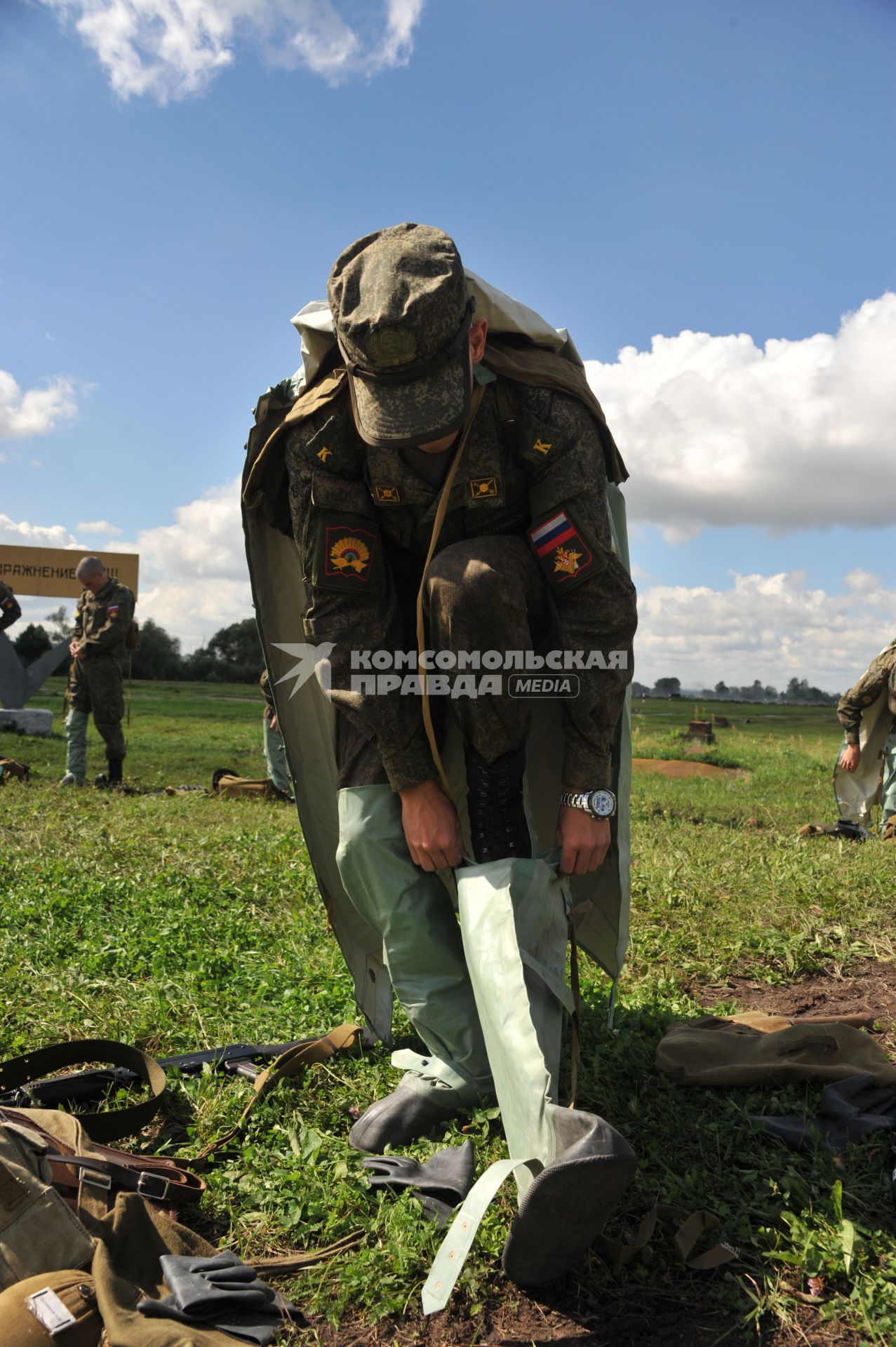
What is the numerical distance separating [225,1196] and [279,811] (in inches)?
235

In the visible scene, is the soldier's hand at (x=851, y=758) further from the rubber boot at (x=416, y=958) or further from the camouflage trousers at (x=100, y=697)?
the camouflage trousers at (x=100, y=697)

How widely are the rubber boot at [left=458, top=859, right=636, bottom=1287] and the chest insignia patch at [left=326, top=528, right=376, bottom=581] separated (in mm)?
838

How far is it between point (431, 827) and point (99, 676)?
Answer: 27.8ft

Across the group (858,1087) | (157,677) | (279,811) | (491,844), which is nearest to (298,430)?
(491,844)

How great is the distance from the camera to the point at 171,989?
3.23 metres

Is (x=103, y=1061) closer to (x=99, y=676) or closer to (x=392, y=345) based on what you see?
(x=392, y=345)

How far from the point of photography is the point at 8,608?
13352 mm

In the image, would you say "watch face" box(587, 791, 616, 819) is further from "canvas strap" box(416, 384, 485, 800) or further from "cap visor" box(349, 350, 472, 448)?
"cap visor" box(349, 350, 472, 448)

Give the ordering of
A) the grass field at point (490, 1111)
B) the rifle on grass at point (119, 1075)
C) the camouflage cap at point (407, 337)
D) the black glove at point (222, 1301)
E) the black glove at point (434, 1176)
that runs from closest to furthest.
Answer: the black glove at point (222, 1301) < the grass field at point (490, 1111) < the black glove at point (434, 1176) < the camouflage cap at point (407, 337) < the rifle on grass at point (119, 1075)

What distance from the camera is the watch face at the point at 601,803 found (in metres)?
2.42

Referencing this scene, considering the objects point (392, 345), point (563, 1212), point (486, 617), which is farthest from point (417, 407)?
point (563, 1212)

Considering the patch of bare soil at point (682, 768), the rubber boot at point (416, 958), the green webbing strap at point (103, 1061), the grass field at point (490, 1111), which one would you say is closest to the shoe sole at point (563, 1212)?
the grass field at point (490, 1111)

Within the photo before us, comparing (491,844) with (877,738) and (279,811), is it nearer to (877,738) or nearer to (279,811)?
(279,811)

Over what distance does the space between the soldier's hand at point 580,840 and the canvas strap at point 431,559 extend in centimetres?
33
